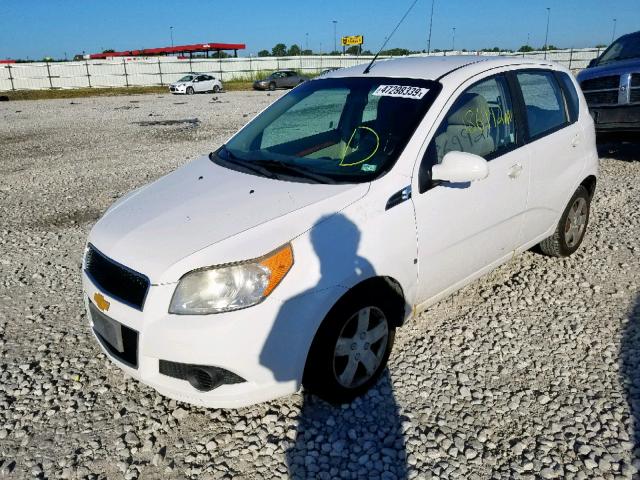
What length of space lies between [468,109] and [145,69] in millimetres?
41738

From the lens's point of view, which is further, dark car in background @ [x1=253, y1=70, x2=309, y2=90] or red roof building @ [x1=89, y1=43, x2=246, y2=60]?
red roof building @ [x1=89, y1=43, x2=246, y2=60]

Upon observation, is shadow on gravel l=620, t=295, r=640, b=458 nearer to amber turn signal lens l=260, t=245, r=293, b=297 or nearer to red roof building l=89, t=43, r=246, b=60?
amber turn signal lens l=260, t=245, r=293, b=297

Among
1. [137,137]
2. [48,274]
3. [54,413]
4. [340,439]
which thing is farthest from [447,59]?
[137,137]

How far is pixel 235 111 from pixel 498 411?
1783 cm

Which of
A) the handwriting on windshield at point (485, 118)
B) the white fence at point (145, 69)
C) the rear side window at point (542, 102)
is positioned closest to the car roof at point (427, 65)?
the rear side window at point (542, 102)

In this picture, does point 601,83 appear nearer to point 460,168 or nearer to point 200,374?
point 460,168

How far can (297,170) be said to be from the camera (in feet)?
10.4

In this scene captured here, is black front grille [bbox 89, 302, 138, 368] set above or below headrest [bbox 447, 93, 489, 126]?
below

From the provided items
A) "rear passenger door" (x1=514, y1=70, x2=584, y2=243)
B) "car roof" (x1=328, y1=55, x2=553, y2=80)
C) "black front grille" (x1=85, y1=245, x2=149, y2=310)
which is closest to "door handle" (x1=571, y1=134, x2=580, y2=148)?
"rear passenger door" (x1=514, y1=70, x2=584, y2=243)

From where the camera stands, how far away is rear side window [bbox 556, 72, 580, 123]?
437 centimetres

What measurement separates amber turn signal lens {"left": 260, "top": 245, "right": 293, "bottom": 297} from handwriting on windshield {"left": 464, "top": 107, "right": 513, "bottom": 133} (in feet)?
5.38

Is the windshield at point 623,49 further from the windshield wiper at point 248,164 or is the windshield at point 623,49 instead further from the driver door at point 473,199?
the windshield wiper at point 248,164

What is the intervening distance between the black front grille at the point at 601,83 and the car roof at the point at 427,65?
4.94 metres

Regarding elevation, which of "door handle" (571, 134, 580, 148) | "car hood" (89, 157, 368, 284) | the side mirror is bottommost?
"car hood" (89, 157, 368, 284)
